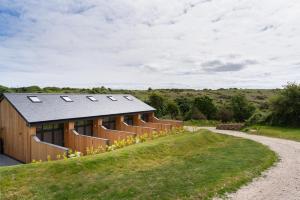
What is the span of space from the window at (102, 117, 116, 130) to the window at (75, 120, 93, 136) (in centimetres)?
164

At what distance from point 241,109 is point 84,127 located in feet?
71.5

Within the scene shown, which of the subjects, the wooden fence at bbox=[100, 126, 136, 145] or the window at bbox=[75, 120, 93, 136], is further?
the window at bbox=[75, 120, 93, 136]

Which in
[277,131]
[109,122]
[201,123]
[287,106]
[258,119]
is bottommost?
[201,123]

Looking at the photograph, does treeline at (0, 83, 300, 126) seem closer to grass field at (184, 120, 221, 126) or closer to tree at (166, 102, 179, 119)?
tree at (166, 102, 179, 119)

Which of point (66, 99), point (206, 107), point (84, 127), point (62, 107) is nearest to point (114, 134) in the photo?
point (84, 127)

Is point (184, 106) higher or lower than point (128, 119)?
higher

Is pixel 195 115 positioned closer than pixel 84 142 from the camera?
No

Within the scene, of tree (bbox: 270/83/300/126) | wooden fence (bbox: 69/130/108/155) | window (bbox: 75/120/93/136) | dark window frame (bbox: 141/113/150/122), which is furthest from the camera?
dark window frame (bbox: 141/113/150/122)

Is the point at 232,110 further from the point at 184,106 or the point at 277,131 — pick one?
the point at 277,131

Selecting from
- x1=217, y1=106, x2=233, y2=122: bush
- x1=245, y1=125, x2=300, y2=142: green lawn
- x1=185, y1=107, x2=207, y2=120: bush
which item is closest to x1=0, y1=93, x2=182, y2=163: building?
x1=245, y1=125, x2=300, y2=142: green lawn

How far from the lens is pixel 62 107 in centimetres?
1731

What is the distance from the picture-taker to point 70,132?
16.3 m

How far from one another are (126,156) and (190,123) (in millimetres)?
21287

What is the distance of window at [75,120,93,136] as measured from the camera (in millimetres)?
18125
